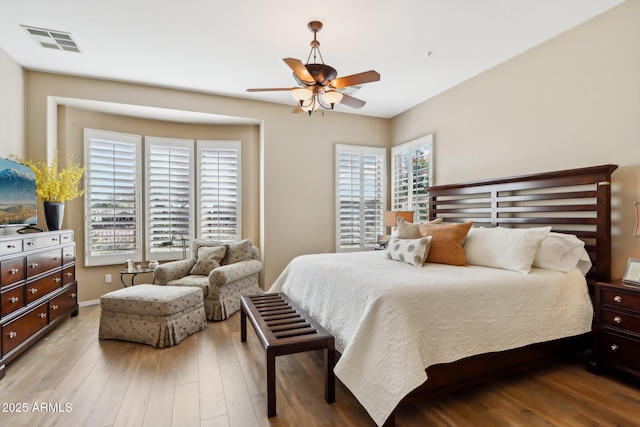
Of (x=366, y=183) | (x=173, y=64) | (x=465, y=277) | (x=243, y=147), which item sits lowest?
(x=465, y=277)

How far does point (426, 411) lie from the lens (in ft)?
6.43

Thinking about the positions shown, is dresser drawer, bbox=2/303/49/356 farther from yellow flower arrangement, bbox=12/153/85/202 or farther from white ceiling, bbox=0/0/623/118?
white ceiling, bbox=0/0/623/118

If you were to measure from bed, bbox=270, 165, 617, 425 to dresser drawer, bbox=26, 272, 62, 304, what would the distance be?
7.61 feet

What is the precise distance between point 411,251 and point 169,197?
3692 millimetres

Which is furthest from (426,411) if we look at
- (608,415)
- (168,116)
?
(168,116)

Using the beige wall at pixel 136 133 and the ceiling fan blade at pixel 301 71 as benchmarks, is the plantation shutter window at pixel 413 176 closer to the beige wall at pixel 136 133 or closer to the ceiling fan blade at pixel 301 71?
the beige wall at pixel 136 133

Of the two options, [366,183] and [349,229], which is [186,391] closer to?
[349,229]

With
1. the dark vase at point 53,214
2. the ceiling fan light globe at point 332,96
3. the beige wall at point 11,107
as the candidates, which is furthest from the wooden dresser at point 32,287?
the ceiling fan light globe at point 332,96

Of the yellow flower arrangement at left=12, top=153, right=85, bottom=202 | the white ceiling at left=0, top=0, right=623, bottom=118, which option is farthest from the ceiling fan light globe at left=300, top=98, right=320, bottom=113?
the yellow flower arrangement at left=12, top=153, right=85, bottom=202

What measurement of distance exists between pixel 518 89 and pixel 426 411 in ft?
10.9

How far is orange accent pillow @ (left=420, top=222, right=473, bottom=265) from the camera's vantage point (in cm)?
277

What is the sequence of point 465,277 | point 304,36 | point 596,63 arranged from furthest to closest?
point 304,36 < point 596,63 < point 465,277

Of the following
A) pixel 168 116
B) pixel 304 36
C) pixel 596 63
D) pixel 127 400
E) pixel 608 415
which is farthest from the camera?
pixel 168 116

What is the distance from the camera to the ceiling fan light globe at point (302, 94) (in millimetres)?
2570
